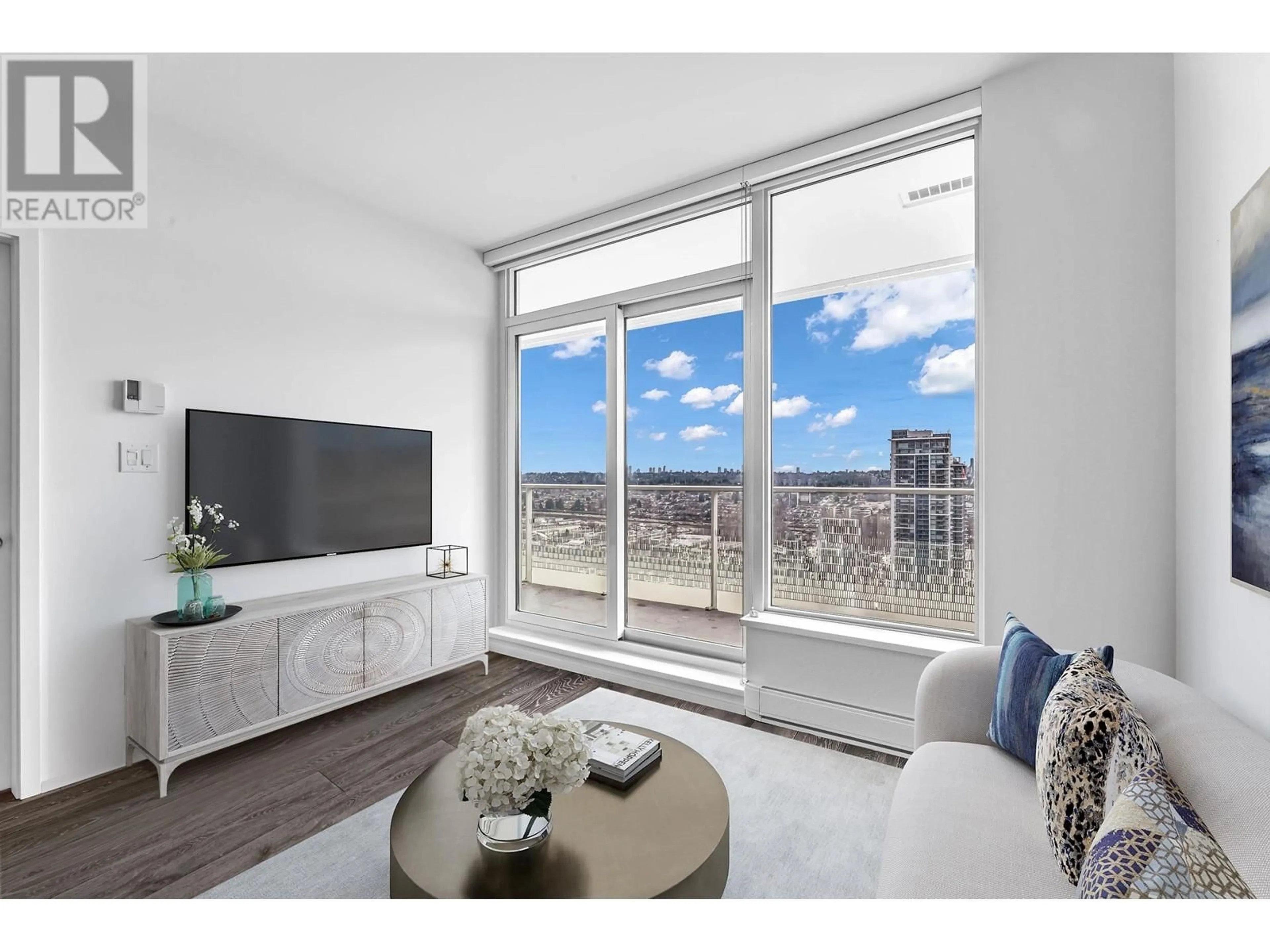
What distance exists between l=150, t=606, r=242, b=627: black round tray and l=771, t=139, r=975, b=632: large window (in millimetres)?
2594

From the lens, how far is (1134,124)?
2.08m

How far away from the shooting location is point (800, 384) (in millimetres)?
3018

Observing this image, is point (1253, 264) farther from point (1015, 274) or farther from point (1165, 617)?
point (1165, 617)

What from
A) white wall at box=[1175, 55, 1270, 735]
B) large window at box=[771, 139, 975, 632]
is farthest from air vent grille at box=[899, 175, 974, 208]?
white wall at box=[1175, 55, 1270, 735]

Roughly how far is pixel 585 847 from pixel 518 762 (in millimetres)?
282

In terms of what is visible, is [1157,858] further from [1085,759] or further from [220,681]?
[220,681]

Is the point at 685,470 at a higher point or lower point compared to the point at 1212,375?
lower

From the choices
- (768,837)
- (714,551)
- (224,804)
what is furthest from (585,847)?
(714,551)

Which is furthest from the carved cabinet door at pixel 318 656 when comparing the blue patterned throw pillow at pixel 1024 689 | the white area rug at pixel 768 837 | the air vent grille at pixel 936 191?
the air vent grille at pixel 936 191

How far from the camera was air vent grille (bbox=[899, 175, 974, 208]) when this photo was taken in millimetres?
2619

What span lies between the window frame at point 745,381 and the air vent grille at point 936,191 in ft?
0.23

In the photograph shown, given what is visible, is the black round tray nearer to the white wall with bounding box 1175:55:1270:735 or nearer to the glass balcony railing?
the glass balcony railing

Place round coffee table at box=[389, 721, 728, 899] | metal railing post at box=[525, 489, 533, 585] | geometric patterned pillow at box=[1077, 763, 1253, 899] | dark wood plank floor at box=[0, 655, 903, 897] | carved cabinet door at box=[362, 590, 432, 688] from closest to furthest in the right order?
geometric patterned pillow at box=[1077, 763, 1253, 899], round coffee table at box=[389, 721, 728, 899], dark wood plank floor at box=[0, 655, 903, 897], carved cabinet door at box=[362, 590, 432, 688], metal railing post at box=[525, 489, 533, 585]
